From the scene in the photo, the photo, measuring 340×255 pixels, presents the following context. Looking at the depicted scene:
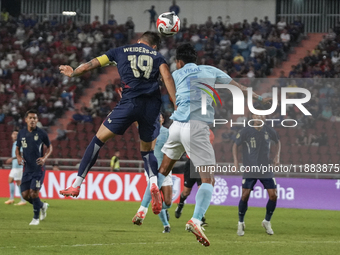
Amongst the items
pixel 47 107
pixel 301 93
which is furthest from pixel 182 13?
pixel 301 93

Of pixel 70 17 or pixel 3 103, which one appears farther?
pixel 70 17

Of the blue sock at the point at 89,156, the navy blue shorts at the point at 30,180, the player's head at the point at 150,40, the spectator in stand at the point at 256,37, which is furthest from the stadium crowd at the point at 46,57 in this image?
the blue sock at the point at 89,156

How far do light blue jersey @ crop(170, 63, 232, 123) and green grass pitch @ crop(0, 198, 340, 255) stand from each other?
2121 mm

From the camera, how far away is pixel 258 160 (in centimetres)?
1188

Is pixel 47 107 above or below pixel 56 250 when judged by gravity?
above

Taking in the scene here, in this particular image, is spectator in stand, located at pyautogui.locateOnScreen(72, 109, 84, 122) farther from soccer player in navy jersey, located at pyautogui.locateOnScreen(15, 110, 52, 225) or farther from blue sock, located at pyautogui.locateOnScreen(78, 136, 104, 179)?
blue sock, located at pyautogui.locateOnScreen(78, 136, 104, 179)

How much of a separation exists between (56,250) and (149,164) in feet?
6.44

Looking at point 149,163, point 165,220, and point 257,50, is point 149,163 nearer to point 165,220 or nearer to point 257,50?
point 165,220

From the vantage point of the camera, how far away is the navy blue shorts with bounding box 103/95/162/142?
24.2ft

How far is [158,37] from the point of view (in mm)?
7824

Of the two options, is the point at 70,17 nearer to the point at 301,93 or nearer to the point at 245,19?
the point at 245,19

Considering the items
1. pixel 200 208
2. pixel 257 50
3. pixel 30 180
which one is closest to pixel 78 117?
pixel 257 50

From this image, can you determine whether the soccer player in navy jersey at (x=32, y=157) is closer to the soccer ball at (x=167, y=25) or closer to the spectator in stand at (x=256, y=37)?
the soccer ball at (x=167, y=25)

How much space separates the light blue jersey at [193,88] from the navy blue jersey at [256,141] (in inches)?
165
